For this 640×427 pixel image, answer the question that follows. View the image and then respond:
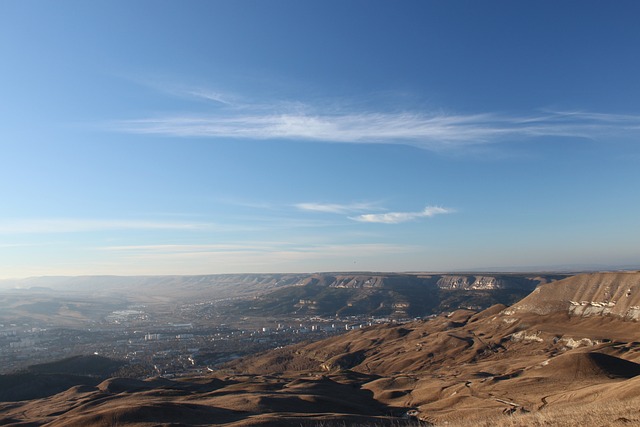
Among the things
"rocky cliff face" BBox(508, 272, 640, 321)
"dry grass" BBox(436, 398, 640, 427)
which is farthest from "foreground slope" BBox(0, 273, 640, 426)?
"rocky cliff face" BBox(508, 272, 640, 321)

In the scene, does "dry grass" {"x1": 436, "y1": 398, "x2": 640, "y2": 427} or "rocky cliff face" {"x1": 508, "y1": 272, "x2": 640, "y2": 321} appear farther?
"rocky cliff face" {"x1": 508, "y1": 272, "x2": 640, "y2": 321}

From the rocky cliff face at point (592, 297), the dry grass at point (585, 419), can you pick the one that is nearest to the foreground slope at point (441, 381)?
the dry grass at point (585, 419)

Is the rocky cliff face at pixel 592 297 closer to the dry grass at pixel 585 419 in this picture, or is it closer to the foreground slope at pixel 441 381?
the foreground slope at pixel 441 381

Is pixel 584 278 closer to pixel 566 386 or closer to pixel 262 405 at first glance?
pixel 566 386

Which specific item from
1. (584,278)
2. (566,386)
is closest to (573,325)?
(584,278)

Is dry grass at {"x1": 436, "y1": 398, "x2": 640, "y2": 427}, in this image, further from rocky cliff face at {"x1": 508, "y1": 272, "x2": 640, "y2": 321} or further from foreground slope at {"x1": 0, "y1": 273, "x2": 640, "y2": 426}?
rocky cliff face at {"x1": 508, "y1": 272, "x2": 640, "y2": 321}

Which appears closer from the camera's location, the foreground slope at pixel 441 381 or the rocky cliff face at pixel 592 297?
the foreground slope at pixel 441 381

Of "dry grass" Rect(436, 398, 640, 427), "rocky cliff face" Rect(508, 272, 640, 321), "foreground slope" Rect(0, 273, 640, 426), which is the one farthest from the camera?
"rocky cliff face" Rect(508, 272, 640, 321)

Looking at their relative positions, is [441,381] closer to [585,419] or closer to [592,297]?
[585,419]
